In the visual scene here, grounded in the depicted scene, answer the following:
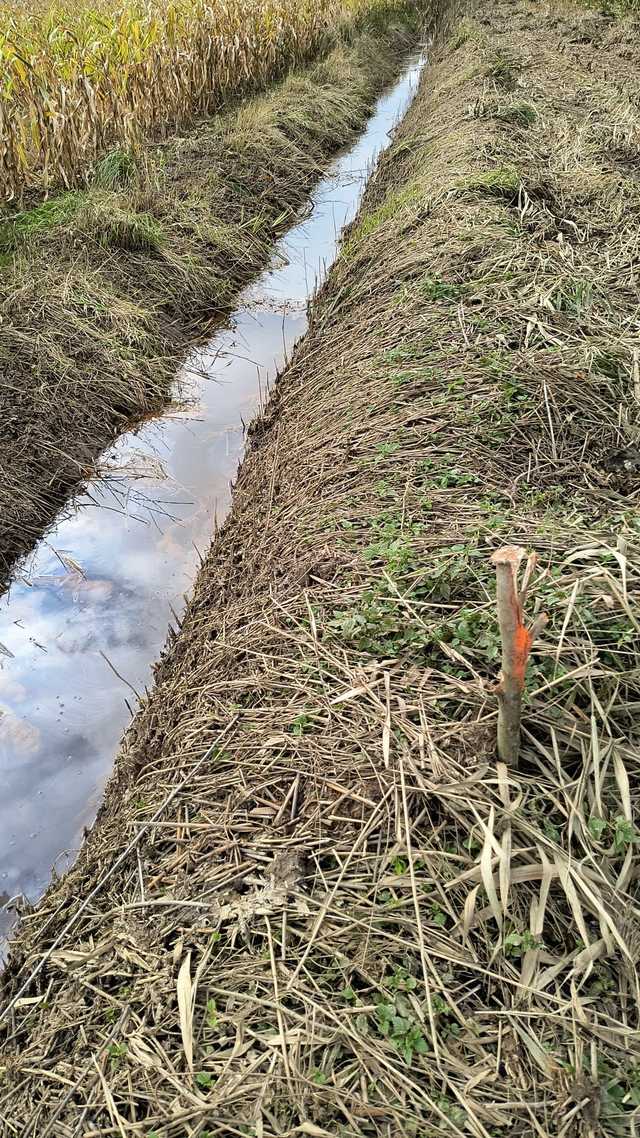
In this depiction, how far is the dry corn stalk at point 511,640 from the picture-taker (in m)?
1.39

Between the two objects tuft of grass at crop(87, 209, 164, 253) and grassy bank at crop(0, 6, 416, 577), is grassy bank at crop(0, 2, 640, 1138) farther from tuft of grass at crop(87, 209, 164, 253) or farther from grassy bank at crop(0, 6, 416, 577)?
tuft of grass at crop(87, 209, 164, 253)

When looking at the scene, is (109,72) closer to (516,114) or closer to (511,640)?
(516,114)

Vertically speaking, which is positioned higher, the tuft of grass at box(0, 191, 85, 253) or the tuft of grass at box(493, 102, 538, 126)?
the tuft of grass at box(0, 191, 85, 253)

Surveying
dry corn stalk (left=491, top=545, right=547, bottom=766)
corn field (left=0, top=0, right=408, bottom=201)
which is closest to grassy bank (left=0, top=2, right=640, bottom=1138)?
dry corn stalk (left=491, top=545, right=547, bottom=766)

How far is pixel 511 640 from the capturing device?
1.48 m

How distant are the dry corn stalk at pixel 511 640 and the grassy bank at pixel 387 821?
144mm

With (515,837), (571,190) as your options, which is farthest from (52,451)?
(571,190)

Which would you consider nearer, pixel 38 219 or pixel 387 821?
pixel 387 821

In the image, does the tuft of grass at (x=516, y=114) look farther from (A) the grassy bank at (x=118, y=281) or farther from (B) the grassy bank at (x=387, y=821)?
(B) the grassy bank at (x=387, y=821)

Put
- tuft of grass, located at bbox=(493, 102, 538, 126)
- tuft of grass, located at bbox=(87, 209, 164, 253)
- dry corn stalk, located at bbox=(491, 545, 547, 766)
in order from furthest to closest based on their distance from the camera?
tuft of grass, located at bbox=(493, 102, 538, 126) → tuft of grass, located at bbox=(87, 209, 164, 253) → dry corn stalk, located at bbox=(491, 545, 547, 766)

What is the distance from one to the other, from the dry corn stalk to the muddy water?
5.90ft

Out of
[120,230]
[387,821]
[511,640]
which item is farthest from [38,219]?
[511,640]

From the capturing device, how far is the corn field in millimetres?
5805

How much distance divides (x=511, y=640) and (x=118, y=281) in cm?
501
